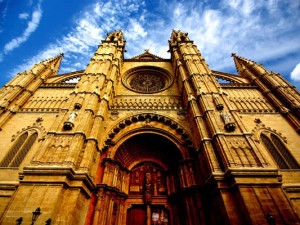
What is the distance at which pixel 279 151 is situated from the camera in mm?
10375

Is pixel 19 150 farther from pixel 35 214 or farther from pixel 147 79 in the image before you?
pixel 147 79

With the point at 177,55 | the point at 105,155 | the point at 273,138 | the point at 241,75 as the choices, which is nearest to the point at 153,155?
the point at 105,155

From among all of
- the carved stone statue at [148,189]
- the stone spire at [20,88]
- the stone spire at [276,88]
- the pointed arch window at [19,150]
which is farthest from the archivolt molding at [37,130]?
the stone spire at [276,88]

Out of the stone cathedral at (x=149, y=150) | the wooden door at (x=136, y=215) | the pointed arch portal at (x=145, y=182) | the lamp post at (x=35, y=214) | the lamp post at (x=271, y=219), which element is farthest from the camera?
the wooden door at (x=136, y=215)

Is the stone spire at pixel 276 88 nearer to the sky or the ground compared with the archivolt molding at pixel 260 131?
nearer to the sky

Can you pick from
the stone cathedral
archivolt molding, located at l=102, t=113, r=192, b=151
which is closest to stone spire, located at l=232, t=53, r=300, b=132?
the stone cathedral

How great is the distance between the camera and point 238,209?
670 centimetres

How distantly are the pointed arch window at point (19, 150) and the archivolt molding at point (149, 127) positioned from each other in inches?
177

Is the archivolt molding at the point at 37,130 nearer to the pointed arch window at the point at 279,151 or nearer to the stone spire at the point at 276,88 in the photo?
the pointed arch window at the point at 279,151

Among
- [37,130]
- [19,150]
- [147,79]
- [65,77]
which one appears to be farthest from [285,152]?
[65,77]

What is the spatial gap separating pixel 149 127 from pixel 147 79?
732 cm

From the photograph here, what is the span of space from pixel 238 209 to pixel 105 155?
732 cm

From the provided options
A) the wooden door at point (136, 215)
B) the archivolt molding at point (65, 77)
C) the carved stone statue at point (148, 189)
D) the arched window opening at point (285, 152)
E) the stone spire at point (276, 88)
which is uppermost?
the archivolt molding at point (65, 77)

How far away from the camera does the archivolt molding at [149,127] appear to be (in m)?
11.1
